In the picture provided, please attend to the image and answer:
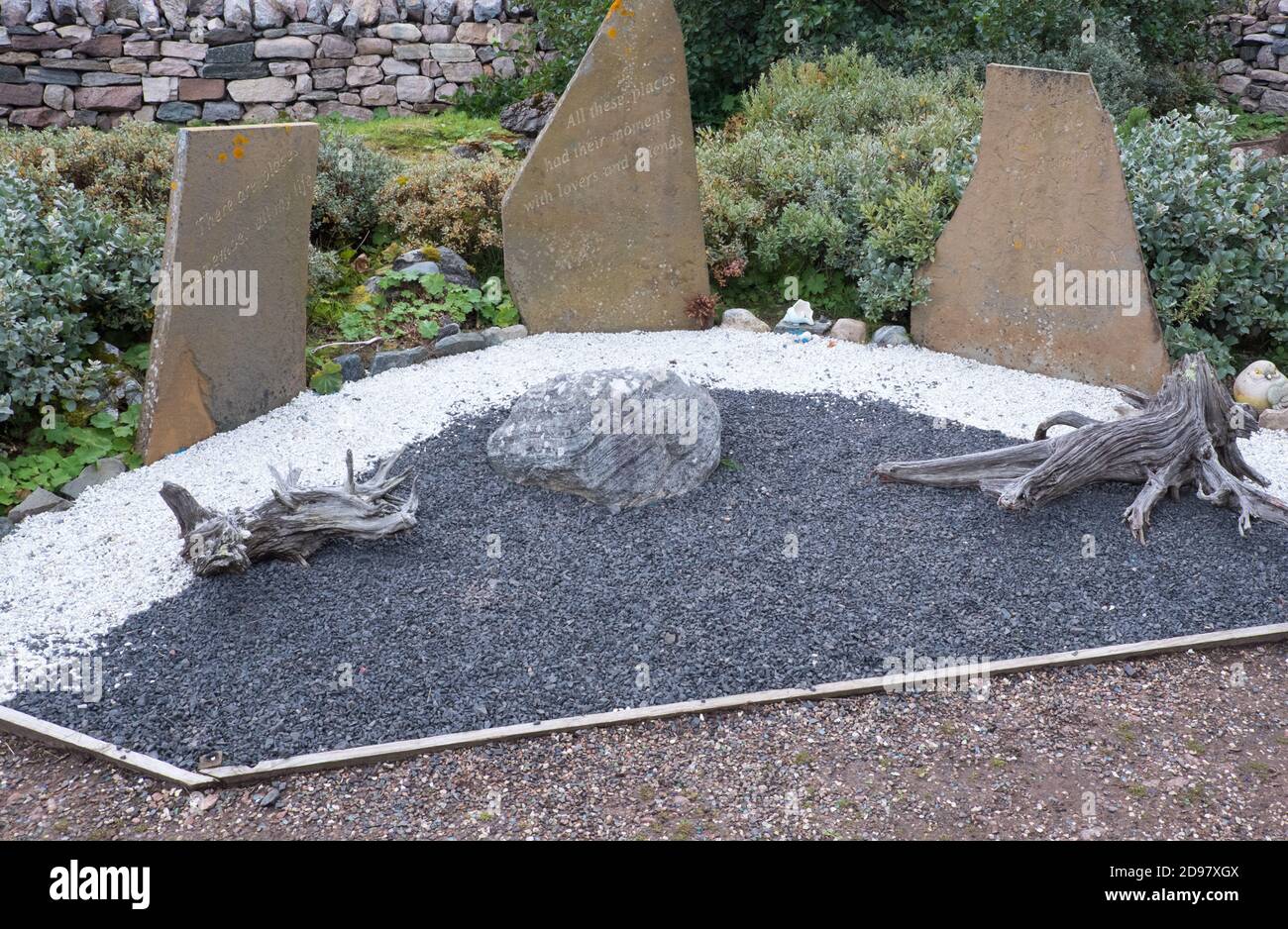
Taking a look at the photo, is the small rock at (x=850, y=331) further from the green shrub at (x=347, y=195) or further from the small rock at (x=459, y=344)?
the green shrub at (x=347, y=195)

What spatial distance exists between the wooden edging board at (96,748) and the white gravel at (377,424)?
0.58 feet

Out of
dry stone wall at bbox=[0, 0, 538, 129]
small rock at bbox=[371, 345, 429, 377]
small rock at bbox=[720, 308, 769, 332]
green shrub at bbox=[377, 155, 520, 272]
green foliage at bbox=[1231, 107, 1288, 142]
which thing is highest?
dry stone wall at bbox=[0, 0, 538, 129]

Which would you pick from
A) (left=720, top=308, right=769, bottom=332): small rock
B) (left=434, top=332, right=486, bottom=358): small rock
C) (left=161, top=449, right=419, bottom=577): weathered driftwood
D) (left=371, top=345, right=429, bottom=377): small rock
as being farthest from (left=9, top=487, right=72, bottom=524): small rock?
(left=720, top=308, right=769, bottom=332): small rock

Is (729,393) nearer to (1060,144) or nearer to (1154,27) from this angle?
(1060,144)

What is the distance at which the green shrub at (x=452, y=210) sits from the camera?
23.3 feet

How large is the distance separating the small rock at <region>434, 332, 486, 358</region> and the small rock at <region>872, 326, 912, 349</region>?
7.94 feet

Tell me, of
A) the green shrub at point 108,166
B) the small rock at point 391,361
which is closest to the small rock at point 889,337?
the small rock at point 391,361

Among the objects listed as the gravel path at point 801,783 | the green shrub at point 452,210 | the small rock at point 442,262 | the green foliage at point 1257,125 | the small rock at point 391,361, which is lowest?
the gravel path at point 801,783

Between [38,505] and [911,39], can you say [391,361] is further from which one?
[911,39]

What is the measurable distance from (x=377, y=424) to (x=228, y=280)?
1022 mm

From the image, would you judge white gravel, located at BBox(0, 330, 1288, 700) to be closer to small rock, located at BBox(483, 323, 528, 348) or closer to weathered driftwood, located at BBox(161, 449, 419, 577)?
small rock, located at BBox(483, 323, 528, 348)

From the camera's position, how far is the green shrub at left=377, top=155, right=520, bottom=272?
23.3 feet

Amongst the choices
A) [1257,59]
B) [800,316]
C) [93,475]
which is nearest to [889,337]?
[800,316]

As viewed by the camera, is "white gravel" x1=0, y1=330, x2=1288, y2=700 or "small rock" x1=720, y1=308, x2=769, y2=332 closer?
"white gravel" x1=0, y1=330, x2=1288, y2=700
